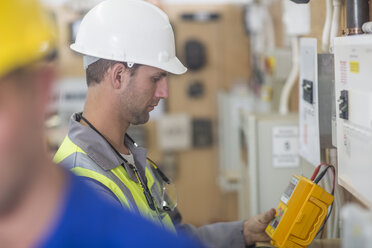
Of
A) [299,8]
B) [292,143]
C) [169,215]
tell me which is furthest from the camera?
[299,8]

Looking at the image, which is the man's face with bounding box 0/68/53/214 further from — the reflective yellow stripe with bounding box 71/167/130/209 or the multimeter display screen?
the multimeter display screen

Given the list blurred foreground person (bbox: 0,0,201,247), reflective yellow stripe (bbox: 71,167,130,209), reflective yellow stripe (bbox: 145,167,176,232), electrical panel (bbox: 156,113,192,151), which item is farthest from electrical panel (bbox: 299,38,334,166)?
electrical panel (bbox: 156,113,192,151)

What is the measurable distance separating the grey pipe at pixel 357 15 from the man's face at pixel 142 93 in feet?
2.19

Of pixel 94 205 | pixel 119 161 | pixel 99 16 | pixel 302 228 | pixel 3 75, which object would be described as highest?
pixel 99 16

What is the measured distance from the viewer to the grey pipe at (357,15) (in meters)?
1.86

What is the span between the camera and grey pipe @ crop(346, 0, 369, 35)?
6.09ft

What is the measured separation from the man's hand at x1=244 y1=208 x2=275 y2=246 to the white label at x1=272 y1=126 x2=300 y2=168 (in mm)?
694

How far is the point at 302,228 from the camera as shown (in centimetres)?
192

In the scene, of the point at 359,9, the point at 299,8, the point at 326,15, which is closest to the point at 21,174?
the point at 359,9

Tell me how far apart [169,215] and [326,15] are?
1006 mm

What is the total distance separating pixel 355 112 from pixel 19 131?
45.1 inches

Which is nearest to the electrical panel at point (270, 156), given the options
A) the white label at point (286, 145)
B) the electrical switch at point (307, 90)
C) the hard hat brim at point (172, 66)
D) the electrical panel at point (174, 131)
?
the white label at point (286, 145)

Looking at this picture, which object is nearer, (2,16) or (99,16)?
(2,16)

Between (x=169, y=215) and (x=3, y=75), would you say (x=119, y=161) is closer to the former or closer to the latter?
(x=169, y=215)
